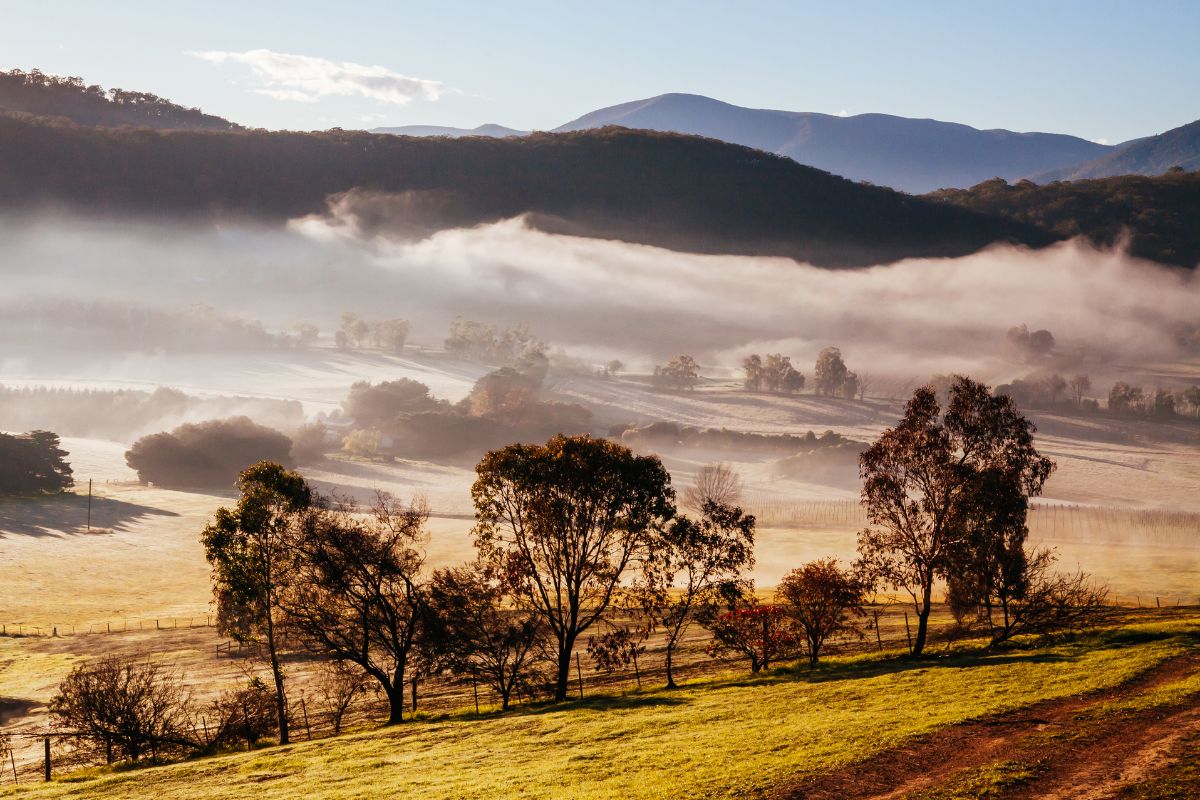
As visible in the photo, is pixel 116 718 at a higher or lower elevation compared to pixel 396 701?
higher

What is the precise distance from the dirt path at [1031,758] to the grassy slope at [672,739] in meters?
1.49

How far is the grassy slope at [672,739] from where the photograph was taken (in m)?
38.4

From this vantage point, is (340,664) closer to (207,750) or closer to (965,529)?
(207,750)

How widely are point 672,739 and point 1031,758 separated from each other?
54.1 feet

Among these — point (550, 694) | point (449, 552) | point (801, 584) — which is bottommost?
point (449, 552)

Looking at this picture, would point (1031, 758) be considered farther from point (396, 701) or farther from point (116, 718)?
point (116, 718)

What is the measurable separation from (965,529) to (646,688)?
2555 centimetres

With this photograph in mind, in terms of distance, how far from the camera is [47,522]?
641 ft

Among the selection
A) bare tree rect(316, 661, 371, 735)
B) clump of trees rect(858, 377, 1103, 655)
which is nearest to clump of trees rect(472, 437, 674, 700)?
bare tree rect(316, 661, 371, 735)

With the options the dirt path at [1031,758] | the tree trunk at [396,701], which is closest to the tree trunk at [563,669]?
the tree trunk at [396,701]

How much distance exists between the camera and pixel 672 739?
45.4m

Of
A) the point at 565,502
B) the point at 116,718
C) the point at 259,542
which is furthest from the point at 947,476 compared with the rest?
the point at 116,718

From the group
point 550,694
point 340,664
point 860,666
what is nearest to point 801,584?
point 860,666

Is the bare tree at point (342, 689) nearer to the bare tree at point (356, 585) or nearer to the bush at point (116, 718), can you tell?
the bare tree at point (356, 585)
